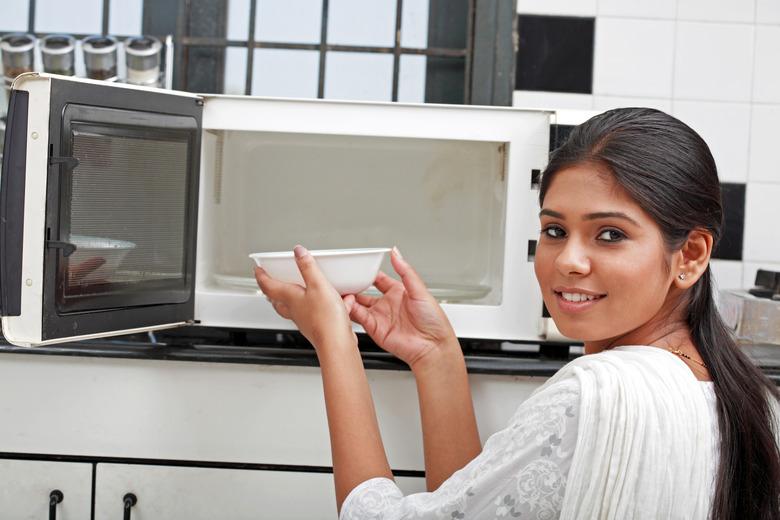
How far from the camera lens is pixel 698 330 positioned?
2.72ft

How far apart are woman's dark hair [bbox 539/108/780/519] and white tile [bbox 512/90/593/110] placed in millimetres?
762

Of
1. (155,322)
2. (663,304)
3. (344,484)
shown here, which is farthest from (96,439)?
(663,304)

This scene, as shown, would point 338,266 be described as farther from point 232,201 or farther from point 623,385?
point 623,385

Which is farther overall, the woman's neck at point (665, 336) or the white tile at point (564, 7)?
the white tile at point (564, 7)

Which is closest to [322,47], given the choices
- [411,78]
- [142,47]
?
[411,78]

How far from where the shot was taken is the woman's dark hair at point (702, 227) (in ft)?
2.42

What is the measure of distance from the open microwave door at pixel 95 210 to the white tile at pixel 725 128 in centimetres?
103

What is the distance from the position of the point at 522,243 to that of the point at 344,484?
440mm

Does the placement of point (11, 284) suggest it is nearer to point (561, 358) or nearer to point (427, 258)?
point (427, 258)

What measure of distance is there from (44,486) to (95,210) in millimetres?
416

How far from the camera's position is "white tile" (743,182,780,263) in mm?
1579

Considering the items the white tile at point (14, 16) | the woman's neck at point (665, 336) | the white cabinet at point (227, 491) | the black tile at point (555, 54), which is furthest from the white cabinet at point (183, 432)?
the white tile at point (14, 16)

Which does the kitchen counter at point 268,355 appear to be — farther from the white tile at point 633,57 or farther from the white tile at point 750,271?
the white tile at point 633,57

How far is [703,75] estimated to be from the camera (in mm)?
1575
